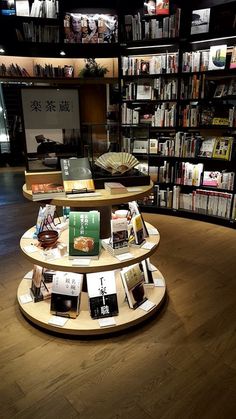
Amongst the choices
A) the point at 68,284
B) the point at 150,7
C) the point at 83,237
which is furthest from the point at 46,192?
the point at 150,7

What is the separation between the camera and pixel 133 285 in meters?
2.04

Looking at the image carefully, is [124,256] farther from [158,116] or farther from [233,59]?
[233,59]

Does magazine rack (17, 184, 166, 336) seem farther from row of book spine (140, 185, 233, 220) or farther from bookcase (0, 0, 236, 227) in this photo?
row of book spine (140, 185, 233, 220)

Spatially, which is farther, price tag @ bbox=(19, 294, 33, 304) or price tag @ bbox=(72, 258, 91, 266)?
price tag @ bbox=(19, 294, 33, 304)

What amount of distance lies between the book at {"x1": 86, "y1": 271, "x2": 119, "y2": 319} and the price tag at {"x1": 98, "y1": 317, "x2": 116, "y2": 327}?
2cm

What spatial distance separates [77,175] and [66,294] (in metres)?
0.78

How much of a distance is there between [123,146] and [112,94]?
1861 millimetres

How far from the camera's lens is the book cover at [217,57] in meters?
3.35

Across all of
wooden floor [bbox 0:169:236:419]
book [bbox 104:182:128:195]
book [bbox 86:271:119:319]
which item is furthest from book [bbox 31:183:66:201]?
wooden floor [bbox 0:169:236:419]

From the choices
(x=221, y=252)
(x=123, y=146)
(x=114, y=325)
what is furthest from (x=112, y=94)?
(x=114, y=325)

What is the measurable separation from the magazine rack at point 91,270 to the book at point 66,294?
6 cm

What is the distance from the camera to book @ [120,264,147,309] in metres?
2.00

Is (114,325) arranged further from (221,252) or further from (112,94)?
(112,94)

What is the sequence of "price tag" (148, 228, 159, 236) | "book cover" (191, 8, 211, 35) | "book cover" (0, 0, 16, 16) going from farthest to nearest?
"book cover" (0, 0, 16, 16) → "book cover" (191, 8, 211, 35) → "price tag" (148, 228, 159, 236)
